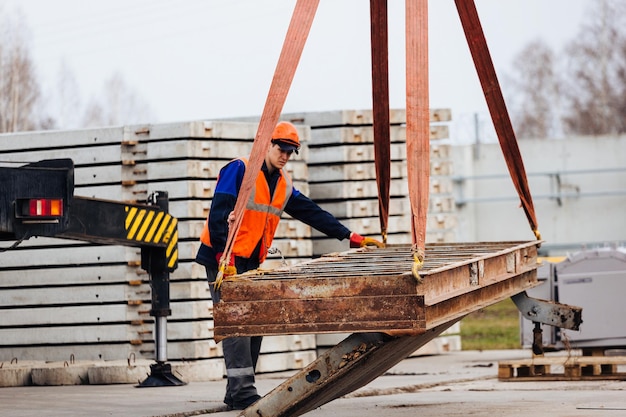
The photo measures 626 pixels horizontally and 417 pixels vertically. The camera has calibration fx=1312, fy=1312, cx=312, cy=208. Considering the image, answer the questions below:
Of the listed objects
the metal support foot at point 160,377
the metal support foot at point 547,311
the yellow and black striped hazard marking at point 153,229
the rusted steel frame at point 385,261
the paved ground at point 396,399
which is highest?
the yellow and black striped hazard marking at point 153,229

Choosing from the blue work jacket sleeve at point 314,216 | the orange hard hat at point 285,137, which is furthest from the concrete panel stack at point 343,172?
the orange hard hat at point 285,137

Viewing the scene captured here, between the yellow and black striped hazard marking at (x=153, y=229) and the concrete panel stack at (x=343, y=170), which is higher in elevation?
the concrete panel stack at (x=343, y=170)

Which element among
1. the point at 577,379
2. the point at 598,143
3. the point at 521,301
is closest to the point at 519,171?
the point at 521,301

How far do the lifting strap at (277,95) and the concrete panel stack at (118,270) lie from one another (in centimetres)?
497

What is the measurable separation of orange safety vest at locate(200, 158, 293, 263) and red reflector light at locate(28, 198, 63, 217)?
3.40 feet

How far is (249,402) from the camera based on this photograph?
932 cm

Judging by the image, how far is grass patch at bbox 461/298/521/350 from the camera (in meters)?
17.6

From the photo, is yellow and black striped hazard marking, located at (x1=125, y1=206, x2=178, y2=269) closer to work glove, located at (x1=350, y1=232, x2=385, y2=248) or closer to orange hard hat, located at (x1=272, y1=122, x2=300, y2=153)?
work glove, located at (x1=350, y1=232, x2=385, y2=248)

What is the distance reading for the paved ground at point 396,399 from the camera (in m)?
9.12

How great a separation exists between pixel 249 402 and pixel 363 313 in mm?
2308

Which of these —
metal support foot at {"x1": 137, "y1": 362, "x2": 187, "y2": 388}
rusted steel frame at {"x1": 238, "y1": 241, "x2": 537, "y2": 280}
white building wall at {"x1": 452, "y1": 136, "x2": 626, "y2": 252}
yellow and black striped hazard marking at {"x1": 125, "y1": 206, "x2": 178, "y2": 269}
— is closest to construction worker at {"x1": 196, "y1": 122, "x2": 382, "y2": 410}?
rusted steel frame at {"x1": 238, "y1": 241, "x2": 537, "y2": 280}

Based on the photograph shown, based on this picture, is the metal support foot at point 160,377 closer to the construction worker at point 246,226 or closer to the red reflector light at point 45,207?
the construction worker at point 246,226

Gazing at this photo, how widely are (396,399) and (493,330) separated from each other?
998 centimetres

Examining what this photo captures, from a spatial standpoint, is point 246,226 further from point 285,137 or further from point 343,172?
point 343,172
